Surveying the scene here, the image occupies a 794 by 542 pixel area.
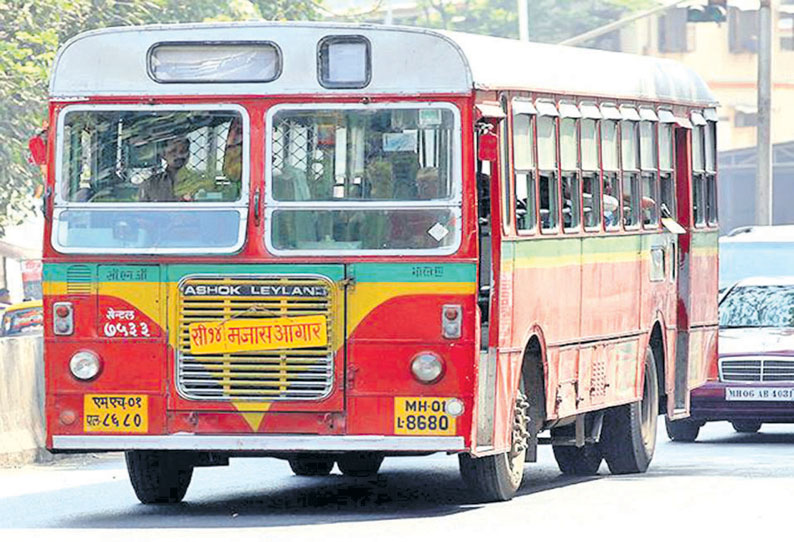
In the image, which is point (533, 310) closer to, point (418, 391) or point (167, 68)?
point (418, 391)

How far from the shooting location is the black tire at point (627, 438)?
57.4 feet

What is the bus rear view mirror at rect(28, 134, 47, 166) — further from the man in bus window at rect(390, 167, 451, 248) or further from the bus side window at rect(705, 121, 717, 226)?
the bus side window at rect(705, 121, 717, 226)

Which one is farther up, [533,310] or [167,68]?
[167,68]

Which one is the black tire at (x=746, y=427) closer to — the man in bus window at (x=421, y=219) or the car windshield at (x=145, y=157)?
the man in bus window at (x=421, y=219)

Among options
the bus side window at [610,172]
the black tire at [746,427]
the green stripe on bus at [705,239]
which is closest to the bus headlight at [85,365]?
the bus side window at [610,172]

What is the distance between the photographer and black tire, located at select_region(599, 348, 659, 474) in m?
17.5

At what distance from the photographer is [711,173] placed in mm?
19547

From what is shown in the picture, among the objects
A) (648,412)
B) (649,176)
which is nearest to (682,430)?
(648,412)

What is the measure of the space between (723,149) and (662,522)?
60.5 m

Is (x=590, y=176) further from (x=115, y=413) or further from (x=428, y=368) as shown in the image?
(x=115, y=413)

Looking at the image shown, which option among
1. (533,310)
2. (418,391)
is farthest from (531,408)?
(418,391)

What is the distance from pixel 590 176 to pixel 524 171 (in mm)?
1473

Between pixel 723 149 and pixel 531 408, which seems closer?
pixel 531 408

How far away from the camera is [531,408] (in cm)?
1505
